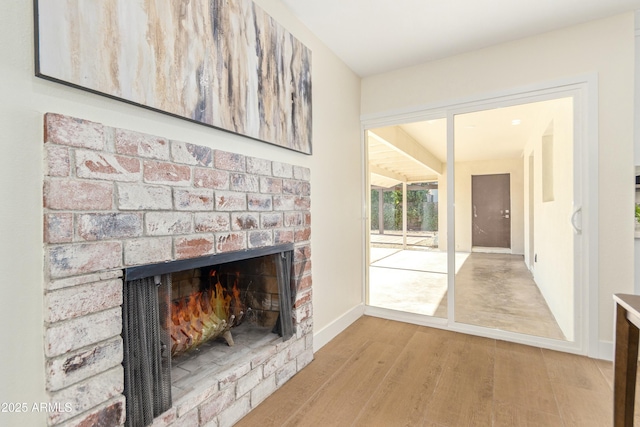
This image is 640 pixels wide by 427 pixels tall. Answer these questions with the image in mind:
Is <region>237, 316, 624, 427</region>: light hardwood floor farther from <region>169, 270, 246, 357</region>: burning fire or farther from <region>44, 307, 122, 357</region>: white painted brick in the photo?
<region>44, 307, 122, 357</region>: white painted brick

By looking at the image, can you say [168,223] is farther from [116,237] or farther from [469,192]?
[469,192]

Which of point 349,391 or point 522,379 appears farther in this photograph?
point 522,379

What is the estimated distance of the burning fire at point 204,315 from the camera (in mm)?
1617

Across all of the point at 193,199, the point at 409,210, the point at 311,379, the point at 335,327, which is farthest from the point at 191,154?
the point at 409,210

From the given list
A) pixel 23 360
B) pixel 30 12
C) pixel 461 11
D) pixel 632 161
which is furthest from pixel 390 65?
pixel 23 360

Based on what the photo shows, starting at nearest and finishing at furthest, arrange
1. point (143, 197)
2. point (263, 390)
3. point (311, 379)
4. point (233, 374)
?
1. point (143, 197)
2. point (233, 374)
3. point (263, 390)
4. point (311, 379)

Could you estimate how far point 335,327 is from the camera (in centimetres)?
267

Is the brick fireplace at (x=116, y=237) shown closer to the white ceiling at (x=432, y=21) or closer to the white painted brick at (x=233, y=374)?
the white painted brick at (x=233, y=374)

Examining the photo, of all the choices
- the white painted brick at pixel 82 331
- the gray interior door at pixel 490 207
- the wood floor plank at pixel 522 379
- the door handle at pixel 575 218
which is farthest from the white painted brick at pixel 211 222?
the door handle at pixel 575 218

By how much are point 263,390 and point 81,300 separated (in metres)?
1.14

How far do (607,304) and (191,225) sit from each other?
2.86m

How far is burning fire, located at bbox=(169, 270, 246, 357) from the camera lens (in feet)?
5.31

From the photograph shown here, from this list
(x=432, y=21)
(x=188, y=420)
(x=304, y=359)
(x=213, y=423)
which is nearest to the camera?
(x=188, y=420)

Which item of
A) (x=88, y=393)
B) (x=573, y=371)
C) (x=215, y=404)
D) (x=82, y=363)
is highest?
(x=82, y=363)
